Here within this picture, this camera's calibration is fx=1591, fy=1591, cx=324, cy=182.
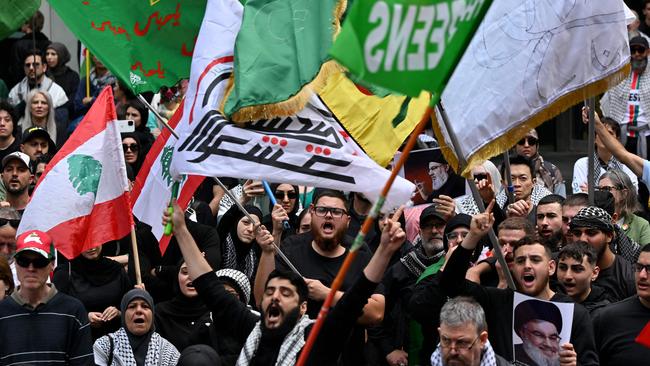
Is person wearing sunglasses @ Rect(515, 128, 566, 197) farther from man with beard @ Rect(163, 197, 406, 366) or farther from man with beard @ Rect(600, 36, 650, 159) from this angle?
man with beard @ Rect(163, 197, 406, 366)

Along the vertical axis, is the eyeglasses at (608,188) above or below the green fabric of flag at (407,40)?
below

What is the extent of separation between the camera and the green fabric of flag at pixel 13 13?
12.2 metres

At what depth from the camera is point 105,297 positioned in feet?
38.3

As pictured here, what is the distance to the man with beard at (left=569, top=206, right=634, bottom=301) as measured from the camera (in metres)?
10.6

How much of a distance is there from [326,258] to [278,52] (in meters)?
1.54

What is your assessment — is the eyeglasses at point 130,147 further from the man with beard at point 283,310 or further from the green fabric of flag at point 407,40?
the green fabric of flag at point 407,40

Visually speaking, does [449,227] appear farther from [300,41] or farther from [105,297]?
[105,297]

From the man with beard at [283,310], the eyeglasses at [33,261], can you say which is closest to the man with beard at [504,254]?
the man with beard at [283,310]

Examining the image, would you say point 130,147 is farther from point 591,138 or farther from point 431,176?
point 591,138

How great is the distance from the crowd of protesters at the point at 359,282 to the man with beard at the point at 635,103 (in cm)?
211

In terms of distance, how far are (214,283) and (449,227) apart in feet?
6.75

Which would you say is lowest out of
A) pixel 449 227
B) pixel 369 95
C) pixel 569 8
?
pixel 449 227

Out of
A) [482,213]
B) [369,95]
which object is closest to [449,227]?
[369,95]

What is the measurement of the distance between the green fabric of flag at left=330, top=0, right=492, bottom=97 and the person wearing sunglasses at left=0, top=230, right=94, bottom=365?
12.4 ft
